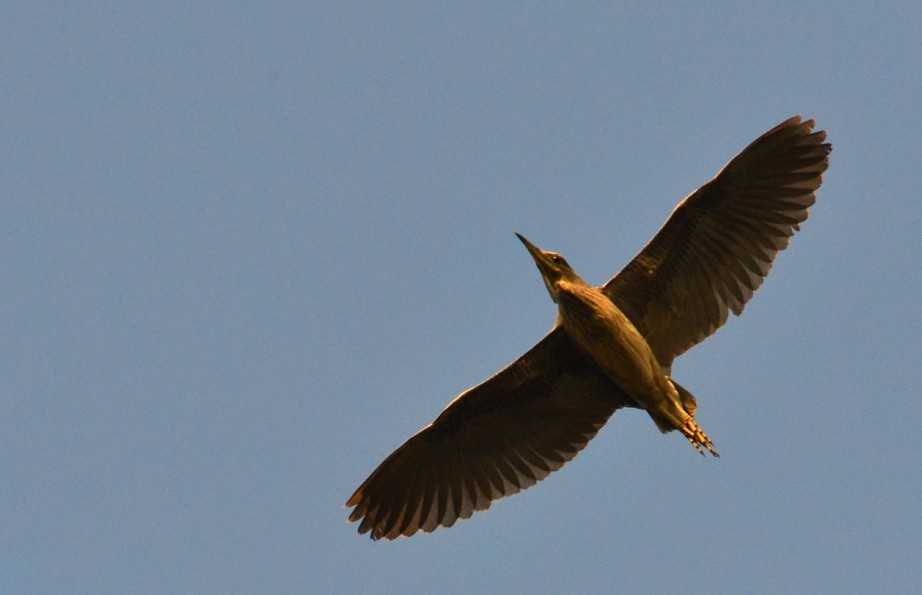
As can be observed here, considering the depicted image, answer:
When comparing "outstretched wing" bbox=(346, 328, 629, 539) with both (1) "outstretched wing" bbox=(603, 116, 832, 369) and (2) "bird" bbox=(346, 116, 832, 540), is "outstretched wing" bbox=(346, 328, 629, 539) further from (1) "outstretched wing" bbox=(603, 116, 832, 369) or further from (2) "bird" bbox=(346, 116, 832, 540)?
(1) "outstretched wing" bbox=(603, 116, 832, 369)

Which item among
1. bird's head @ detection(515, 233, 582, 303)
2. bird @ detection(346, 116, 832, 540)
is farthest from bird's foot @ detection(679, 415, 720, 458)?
bird's head @ detection(515, 233, 582, 303)

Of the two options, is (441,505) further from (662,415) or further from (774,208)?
(774,208)

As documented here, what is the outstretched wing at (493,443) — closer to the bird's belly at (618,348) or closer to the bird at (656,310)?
the bird at (656,310)

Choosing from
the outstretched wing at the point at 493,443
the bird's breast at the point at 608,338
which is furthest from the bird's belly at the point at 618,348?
the outstretched wing at the point at 493,443

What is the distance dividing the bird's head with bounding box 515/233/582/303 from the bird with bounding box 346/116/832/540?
0.04ft

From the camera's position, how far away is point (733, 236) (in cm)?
1639

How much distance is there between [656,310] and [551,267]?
53.7 inches

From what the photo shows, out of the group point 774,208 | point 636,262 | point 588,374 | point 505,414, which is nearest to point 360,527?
point 505,414

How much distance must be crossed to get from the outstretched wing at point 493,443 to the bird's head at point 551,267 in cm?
66

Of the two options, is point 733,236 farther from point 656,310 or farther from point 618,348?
point 618,348

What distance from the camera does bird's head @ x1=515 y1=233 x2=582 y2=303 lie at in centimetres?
1630

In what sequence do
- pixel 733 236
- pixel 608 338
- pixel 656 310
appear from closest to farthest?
1. pixel 608 338
2. pixel 733 236
3. pixel 656 310

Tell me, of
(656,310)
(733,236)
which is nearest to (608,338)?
(656,310)

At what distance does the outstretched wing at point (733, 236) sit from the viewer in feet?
53.4
